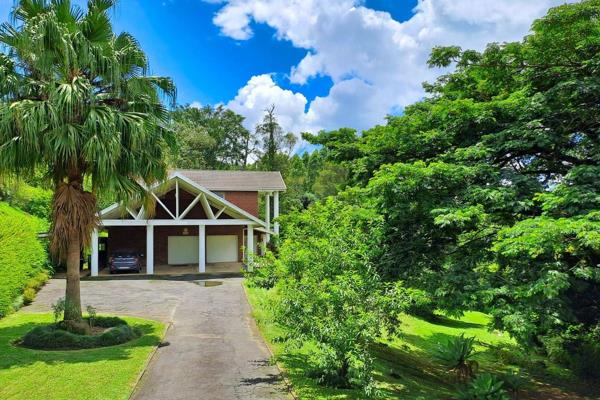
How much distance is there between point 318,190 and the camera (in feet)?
196

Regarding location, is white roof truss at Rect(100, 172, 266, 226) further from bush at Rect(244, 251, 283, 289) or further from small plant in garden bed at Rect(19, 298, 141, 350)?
bush at Rect(244, 251, 283, 289)

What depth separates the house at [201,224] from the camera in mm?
28266

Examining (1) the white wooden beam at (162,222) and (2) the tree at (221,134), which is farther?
(2) the tree at (221,134)

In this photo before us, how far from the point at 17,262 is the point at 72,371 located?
8.94m

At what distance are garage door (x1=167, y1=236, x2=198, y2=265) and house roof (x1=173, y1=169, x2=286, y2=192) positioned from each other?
4200mm

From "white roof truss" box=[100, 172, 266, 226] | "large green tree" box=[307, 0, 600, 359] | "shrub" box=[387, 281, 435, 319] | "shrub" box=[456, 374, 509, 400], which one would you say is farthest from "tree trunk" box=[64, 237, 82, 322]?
"white roof truss" box=[100, 172, 266, 226]

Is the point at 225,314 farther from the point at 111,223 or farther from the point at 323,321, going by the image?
the point at 111,223

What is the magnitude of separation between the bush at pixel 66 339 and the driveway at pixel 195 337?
1375mm

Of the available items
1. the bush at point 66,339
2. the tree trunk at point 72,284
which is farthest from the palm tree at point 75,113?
the bush at point 66,339

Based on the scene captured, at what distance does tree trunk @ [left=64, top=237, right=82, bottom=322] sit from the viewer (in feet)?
41.6

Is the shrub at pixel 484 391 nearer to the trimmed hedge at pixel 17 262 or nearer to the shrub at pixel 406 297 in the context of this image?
the shrub at pixel 406 297

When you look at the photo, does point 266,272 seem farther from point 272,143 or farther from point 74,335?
point 272,143

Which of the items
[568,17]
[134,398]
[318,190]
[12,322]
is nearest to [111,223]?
[12,322]

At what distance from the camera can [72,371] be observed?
Answer: 9875 mm
